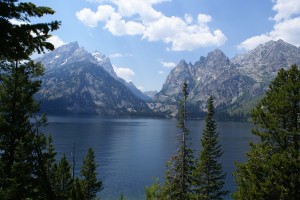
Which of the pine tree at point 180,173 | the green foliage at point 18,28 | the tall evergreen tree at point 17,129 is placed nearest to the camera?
the green foliage at point 18,28

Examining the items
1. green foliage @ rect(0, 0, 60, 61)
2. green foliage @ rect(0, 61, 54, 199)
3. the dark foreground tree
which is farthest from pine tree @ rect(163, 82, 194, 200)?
green foliage @ rect(0, 0, 60, 61)

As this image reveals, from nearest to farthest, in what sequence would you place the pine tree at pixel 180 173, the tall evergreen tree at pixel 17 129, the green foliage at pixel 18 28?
1. the green foliage at pixel 18 28
2. the tall evergreen tree at pixel 17 129
3. the pine tree at pixel 180 173

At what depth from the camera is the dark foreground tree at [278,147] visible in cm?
2445

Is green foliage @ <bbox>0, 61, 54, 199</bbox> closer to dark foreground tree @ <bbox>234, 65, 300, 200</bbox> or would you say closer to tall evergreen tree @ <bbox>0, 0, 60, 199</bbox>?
tall evergreen tree @ <bbox>0, 0, 60, 199</bbox>

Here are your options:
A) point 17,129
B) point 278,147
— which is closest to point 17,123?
point 17,129

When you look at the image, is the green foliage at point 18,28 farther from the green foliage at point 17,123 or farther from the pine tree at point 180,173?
the pine tree at point 180,173

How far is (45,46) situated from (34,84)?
57.0ft

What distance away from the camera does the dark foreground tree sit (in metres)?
24.5

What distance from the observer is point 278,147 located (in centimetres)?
2659

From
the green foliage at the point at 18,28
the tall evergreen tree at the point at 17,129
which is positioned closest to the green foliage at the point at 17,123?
the tall evergreen tree at the point at 17,129

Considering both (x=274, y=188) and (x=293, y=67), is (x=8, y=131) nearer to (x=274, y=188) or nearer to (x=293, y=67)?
(x=274, y=188)

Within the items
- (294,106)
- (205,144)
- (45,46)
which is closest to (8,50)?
(45,46)

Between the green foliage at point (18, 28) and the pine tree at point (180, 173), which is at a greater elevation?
the green foliage at point (18, 28)

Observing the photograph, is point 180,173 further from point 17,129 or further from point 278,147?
point 17,129
